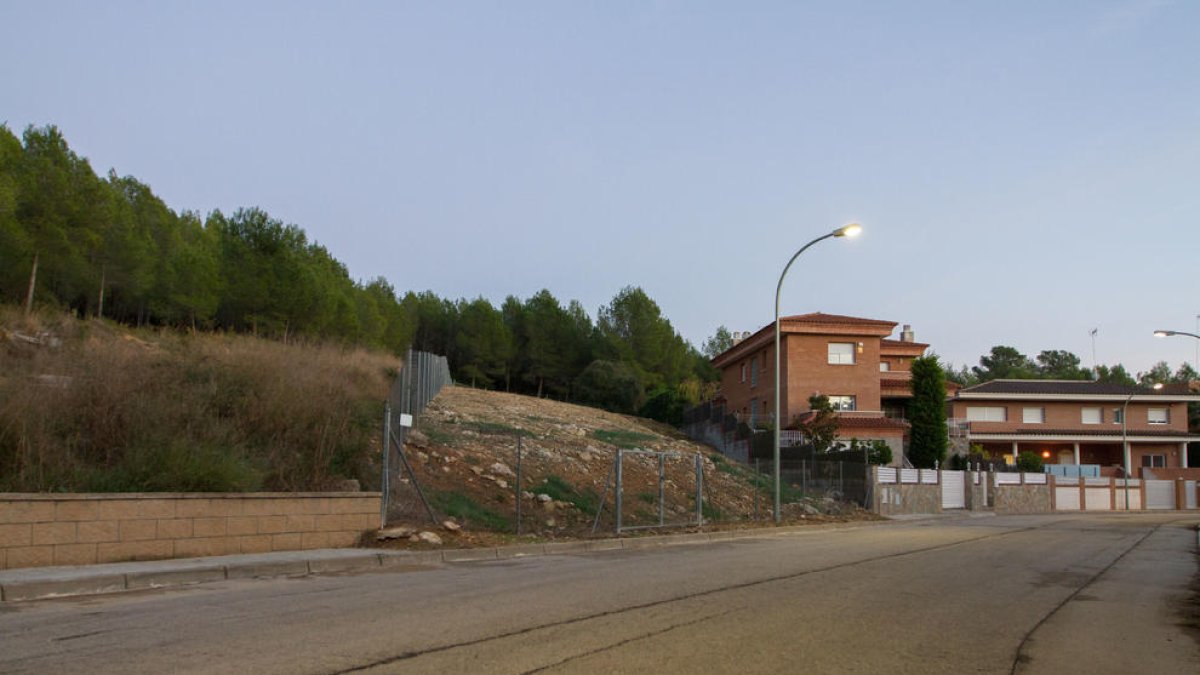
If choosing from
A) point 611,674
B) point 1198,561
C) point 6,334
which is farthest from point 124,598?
point 1198,561

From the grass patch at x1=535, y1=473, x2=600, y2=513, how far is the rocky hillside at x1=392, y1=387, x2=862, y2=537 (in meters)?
0.03

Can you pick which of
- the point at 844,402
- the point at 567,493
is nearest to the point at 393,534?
the point at 567,493

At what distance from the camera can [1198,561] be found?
18.3 meters

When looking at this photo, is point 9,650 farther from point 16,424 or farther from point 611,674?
point 16,424

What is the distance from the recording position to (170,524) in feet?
42.4

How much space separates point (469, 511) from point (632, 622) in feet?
33.0

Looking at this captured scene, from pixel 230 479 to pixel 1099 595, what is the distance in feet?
41.9

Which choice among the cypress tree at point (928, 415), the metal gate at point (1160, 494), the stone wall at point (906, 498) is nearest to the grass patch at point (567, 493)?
the stone wall at point (906, 498)

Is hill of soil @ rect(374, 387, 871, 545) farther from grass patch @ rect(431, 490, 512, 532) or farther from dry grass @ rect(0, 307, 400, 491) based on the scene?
dry grass @ rect(0, 307, 400, 491)

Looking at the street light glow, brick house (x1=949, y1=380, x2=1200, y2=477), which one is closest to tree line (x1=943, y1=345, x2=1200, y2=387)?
brick house (x1=949, y1=380, x2=1200, y2=477)

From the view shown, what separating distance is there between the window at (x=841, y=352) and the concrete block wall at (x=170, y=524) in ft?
122

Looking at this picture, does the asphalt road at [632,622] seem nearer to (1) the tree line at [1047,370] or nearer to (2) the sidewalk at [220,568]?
(2) the sidewalk at [220,568]

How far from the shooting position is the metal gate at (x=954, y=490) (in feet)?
142

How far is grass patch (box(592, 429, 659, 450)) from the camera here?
33094 millimetres
